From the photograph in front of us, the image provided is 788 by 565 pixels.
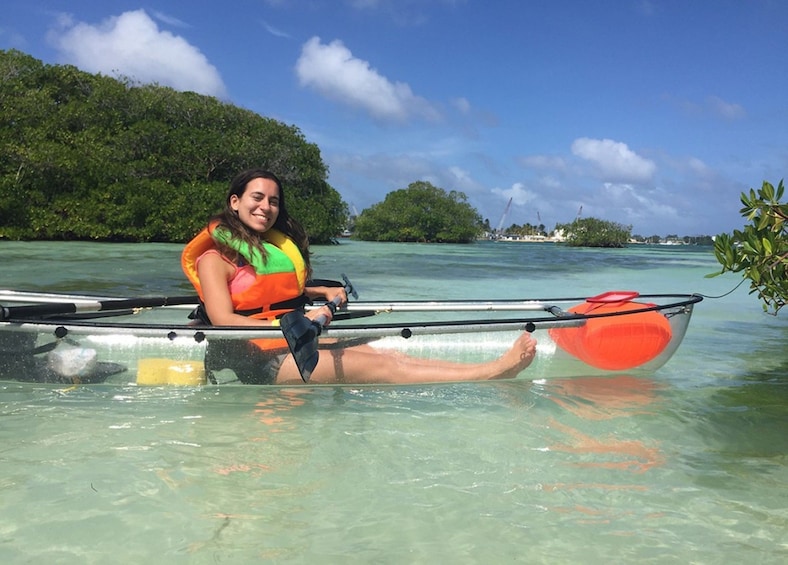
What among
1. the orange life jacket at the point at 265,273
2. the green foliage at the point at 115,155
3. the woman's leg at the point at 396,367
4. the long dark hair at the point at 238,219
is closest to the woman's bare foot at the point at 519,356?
the woman's leg at the point at 396,367

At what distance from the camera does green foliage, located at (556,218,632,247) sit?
244 feet

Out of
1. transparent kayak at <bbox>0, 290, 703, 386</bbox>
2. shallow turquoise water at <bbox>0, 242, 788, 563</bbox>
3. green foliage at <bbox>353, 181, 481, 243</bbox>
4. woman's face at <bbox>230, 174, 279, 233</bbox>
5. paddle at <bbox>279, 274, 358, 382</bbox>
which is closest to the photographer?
shallow turquoise water at <bbox>0, 242, 788, 563</bbox>

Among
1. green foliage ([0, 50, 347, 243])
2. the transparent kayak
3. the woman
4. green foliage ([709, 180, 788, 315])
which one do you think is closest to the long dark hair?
the woman

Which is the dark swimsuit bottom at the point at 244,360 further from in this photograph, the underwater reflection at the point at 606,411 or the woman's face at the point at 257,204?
the underwater reflection at the point at 606,411

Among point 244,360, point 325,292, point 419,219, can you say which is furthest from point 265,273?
point 419,219

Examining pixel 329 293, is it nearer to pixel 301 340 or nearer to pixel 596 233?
pixel 301 340

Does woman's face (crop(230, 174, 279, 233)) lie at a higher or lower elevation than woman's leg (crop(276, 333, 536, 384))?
higher

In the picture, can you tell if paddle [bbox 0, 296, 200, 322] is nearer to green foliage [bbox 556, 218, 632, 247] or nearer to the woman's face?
the woman's face

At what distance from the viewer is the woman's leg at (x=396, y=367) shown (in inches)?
154

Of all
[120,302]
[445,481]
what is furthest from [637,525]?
[120,302]

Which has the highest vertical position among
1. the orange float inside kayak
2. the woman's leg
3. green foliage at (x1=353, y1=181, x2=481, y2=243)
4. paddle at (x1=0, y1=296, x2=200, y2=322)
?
green foliage at (x1=353, y1=181, x2=481, y2=243)

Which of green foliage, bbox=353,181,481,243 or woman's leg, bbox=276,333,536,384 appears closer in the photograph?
woman's leg, bbox=276,333,536,384

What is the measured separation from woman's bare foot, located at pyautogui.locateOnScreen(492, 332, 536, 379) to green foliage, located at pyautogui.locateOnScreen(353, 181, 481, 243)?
67767 mm

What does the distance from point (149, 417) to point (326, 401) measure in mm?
1040
